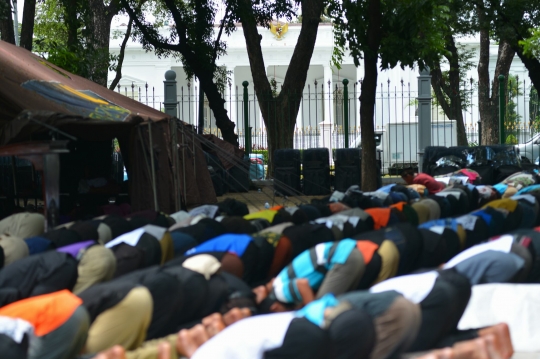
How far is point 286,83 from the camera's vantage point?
18.2m

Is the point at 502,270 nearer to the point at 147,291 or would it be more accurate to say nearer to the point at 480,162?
the point at 147,291

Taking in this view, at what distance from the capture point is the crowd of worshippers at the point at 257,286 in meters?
4.59

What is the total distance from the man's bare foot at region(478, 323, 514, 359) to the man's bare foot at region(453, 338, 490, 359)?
0.23m

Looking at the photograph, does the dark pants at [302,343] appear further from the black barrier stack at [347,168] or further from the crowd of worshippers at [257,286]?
the black barrier stack at [347,168]

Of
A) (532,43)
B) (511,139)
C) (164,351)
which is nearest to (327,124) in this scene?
(511,139)

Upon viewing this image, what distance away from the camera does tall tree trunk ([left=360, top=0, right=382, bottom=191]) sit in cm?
1344

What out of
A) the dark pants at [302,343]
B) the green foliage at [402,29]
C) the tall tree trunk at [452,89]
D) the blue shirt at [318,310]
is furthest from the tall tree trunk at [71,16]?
the dark pants at [302,343]

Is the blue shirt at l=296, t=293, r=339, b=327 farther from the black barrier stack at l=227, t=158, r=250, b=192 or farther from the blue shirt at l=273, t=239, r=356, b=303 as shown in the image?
the black barrier stack at l=227, t=158, r=250, b=192

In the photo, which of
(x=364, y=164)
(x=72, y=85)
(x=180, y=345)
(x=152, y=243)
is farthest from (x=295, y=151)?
(x=180, y=345)

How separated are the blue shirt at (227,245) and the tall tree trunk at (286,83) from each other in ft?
35.3

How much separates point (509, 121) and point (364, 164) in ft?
20.9

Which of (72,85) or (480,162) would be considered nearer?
(72,85)

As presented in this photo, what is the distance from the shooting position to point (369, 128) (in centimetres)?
1412

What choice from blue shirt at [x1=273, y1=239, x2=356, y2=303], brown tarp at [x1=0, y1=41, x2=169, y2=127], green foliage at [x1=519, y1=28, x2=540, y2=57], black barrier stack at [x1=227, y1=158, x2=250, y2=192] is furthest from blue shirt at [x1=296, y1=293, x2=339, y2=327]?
green foliage at [x1=519, y1=28, x2=540, y2=57]
